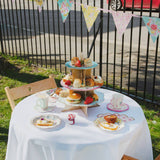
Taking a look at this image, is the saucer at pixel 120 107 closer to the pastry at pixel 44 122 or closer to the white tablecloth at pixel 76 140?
the white tablecloth at pixel 76 140

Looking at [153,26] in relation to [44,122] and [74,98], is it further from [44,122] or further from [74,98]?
[44,122]

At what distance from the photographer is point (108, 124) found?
2.45 metres

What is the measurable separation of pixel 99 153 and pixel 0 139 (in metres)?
2.23

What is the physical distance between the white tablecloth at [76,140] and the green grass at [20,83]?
3.90 ft

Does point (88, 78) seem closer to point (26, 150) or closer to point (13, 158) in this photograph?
point (26, 150)

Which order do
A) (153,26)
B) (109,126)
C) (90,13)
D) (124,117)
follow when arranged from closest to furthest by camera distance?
(109,126), (124,117), (153,26), (90,13)

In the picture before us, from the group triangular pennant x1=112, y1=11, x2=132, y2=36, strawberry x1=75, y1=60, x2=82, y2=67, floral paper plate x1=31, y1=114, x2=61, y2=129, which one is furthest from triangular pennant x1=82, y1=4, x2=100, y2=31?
floral paper plate x1=31, y1=114, x2=61, y2=129

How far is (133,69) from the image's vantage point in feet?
22.2

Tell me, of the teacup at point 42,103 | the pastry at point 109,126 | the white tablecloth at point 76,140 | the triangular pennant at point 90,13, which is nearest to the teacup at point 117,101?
the white tablecloth at point 76,140

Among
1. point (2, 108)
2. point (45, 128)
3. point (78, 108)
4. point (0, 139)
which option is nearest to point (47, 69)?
point (2, 108)

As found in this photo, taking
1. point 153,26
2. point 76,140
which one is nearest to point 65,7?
point 153,26

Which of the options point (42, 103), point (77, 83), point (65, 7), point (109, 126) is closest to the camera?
point (109, 126)

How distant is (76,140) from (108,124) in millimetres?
374

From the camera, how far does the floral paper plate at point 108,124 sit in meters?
2.38
